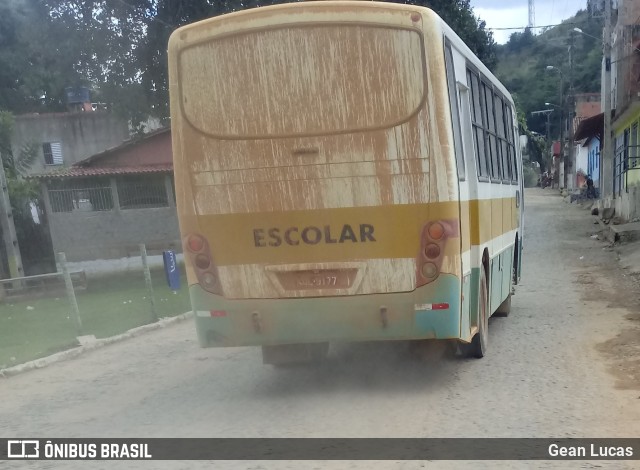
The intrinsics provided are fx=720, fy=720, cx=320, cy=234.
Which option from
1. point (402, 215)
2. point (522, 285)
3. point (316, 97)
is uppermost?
point (316, 97)

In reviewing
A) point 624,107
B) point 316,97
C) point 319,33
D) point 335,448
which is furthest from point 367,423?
point 624,107

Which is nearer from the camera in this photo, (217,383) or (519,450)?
(519,450)

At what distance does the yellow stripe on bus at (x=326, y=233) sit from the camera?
6027 millimetres

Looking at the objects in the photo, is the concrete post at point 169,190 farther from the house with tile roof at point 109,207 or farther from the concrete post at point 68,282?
the concrete post at point 68,282

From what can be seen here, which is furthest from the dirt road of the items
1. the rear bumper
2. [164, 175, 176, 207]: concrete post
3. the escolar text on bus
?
[164, 175, 176, 207]: concrete post

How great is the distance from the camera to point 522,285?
13.9 metres

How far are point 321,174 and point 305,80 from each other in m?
0.80

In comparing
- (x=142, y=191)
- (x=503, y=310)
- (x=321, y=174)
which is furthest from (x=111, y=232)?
(x=321, y=174)

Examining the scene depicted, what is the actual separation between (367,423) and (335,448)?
0.61 metres

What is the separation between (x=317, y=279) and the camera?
20.5 ft

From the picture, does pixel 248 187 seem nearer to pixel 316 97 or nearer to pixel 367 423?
pixel 316 97

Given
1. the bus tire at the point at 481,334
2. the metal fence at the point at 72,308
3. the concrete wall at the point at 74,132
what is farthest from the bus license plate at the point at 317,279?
the concrete wall at the point at 74,132

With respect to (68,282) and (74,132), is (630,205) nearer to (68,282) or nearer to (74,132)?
(68,282)

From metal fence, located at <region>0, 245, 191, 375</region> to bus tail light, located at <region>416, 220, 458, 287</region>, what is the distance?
586cm
